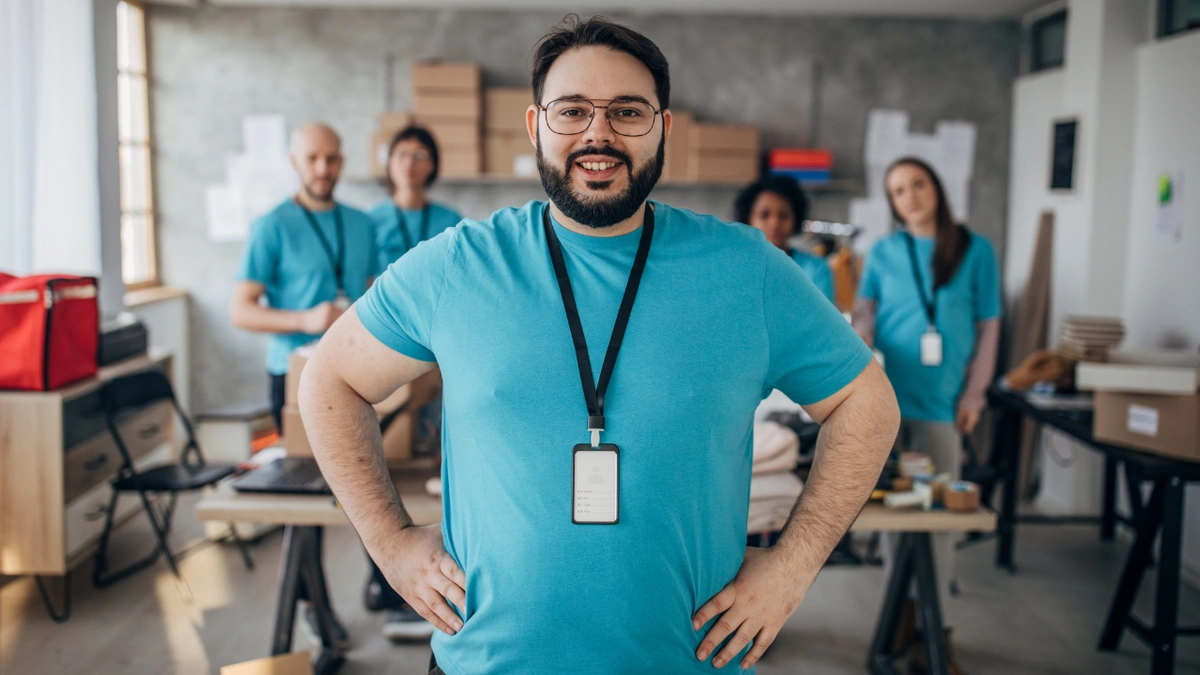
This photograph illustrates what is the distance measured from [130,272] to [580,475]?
5.51m

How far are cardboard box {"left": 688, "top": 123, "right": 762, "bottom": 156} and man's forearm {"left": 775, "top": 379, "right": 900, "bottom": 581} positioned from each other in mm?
4348

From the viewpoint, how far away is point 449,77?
5426 mm

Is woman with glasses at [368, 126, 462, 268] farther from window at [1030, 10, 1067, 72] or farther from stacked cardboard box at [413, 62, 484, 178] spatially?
window at [1030, 10, 1067, 72]

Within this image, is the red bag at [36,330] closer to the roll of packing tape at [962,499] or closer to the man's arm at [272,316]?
the man's arm at [272,316]

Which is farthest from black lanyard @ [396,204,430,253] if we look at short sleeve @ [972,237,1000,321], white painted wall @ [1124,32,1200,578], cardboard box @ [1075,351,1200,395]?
white painted wall @ [1124,32,1200,578]

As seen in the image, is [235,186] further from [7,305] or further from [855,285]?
[855,285]

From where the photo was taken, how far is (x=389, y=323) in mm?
1290

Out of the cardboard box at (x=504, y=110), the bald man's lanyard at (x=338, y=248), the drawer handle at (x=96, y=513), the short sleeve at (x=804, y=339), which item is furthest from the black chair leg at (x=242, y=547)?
the short sleeve at (x=804, y=339)

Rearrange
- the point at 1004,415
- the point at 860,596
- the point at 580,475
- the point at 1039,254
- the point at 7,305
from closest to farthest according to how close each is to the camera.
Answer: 1. the point at 580,475
2. the point at 7,305
3. the point at 860,596
4. the point at 1004,415
5. the point at 1039,254

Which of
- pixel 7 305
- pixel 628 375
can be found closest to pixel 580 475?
pixel 628 375

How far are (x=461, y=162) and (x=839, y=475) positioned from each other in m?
4.51

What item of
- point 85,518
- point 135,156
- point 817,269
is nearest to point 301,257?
point 85,518

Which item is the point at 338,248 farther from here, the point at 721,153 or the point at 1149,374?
the point at 721,153

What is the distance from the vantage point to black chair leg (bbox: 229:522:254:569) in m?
3.77
